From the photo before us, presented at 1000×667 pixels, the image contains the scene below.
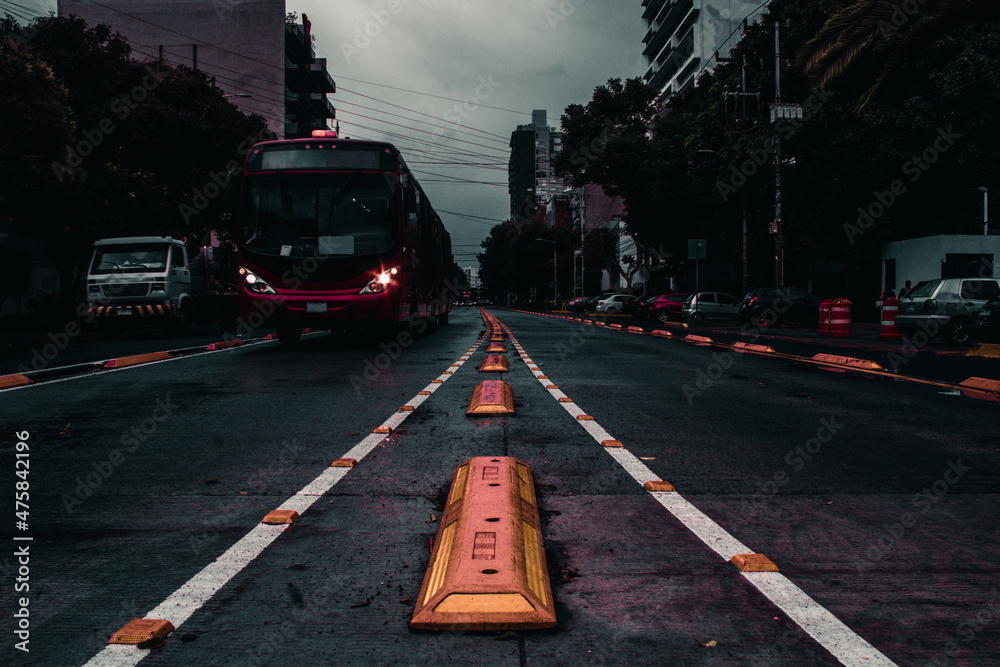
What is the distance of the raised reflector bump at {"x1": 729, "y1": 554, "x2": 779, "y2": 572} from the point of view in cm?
306

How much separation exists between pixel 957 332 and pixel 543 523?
16.8 m

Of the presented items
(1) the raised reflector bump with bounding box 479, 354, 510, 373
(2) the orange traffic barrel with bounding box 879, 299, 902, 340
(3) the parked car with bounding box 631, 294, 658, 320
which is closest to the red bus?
(1) the raised reflector bump with bounding box 479, 354, 510, 373

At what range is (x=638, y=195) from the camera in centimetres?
4625

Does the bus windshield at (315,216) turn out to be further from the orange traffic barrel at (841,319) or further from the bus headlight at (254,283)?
the orange traffic barrel at (841,319)

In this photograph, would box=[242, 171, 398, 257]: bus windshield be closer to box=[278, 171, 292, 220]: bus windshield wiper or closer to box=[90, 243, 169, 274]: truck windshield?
box=[278, 171, 292, 220]: bus windshield wiper

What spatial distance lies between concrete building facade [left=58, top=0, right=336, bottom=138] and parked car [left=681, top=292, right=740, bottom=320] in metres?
37.5

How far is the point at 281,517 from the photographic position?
3717 millimetres

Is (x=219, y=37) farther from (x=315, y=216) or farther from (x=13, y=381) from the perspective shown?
(x=13, y=381)

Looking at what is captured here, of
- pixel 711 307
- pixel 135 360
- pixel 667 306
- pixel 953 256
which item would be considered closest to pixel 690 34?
pixel 667 306

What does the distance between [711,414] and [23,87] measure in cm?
2139

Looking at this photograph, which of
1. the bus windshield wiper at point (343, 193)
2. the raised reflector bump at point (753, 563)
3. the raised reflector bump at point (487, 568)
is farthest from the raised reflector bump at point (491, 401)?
the bus windshield wiper at point (343, 193)

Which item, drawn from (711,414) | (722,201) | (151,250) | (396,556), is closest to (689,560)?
(396,556)

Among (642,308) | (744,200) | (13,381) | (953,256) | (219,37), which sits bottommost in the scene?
(13,381)

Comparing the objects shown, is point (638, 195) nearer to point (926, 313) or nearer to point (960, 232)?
point (960, 232)
